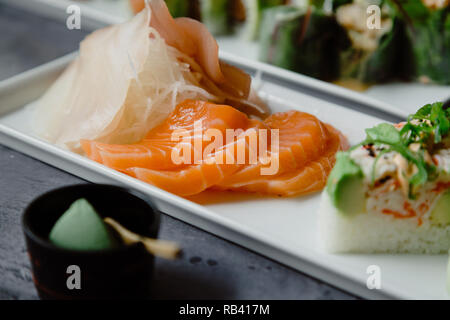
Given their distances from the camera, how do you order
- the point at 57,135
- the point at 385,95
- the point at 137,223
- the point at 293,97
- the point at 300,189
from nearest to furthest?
the point at 137,223 → the point at 300,189 → the point at 57,135 → the point at 293,97 → the point at 385,95

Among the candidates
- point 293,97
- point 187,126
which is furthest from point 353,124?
point 187,126

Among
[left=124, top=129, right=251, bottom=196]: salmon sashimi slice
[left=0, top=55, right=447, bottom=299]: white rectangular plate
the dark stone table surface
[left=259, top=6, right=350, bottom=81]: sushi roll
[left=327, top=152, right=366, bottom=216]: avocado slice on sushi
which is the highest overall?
[left=259, top=6, right=350, bottom=81]: sushi roll

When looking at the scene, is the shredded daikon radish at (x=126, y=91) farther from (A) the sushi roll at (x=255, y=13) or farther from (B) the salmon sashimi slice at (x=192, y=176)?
(A) the sushi roll at (x=255, y=13)

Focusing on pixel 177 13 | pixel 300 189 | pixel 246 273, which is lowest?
pixel 246 273

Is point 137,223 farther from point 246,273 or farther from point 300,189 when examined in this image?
point 300,189

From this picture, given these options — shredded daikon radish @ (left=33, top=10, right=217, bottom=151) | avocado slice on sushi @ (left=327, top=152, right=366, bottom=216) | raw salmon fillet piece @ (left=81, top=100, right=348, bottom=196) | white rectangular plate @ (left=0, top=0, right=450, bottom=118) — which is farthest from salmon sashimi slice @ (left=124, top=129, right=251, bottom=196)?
white rectangular plate @ (left=0, top=0, right=450, bottom=118)

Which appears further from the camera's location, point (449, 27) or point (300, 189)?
point (449, 27)

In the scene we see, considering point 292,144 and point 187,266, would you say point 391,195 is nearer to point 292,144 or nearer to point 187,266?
point 292,144

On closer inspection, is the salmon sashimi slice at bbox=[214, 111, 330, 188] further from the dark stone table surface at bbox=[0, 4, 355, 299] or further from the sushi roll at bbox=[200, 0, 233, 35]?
the sushi roll at bbox=[200, 0, 233, 35]
